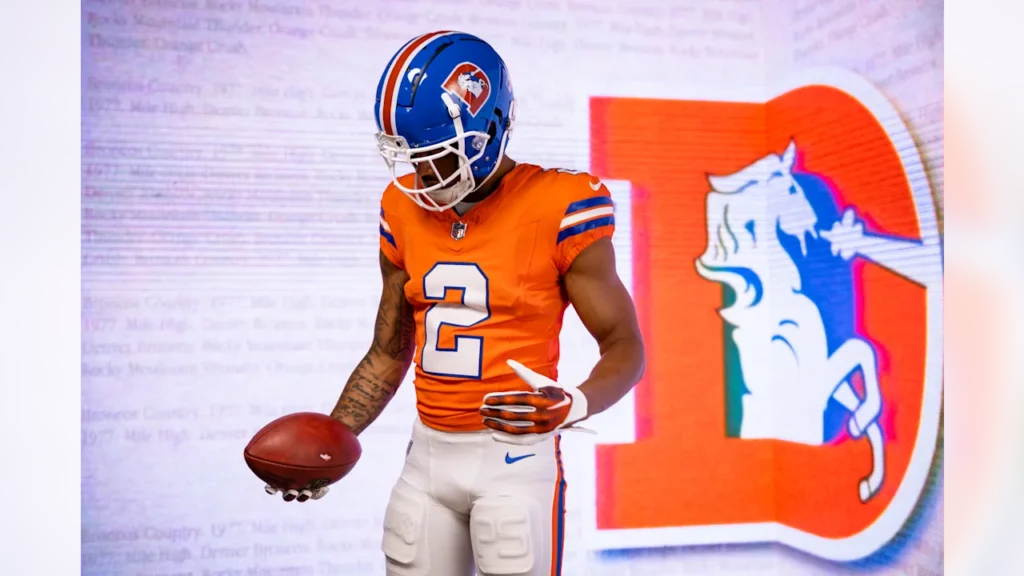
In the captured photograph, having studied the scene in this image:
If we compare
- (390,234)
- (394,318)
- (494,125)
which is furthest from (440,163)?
(394,318)

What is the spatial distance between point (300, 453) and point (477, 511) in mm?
314

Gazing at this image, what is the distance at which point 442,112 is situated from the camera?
171cm

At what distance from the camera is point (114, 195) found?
10.4 ft

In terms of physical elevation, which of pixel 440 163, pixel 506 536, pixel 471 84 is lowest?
pixel 506 536

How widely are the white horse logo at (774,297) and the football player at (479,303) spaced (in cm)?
173

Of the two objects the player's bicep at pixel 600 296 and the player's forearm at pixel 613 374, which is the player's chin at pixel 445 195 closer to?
the player's bicep at pixel 600 296

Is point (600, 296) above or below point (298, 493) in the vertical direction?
above

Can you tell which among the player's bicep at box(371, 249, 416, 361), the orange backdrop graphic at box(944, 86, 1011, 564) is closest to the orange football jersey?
the player's bicep at box(371, 249, 416, 361)

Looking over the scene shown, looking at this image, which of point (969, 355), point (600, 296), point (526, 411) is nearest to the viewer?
point (526, 411)

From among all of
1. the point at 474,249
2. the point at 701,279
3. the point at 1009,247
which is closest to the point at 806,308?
the point at 701,279

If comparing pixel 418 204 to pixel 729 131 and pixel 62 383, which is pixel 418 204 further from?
pixel 729 131

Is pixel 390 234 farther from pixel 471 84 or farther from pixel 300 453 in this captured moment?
pixel 300 453

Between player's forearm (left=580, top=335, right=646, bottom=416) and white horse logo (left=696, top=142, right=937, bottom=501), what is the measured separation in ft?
5.57

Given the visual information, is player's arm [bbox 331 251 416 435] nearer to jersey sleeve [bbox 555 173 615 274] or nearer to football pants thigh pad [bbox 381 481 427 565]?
football pants thigh pad [bbox 381 481 427 565]
